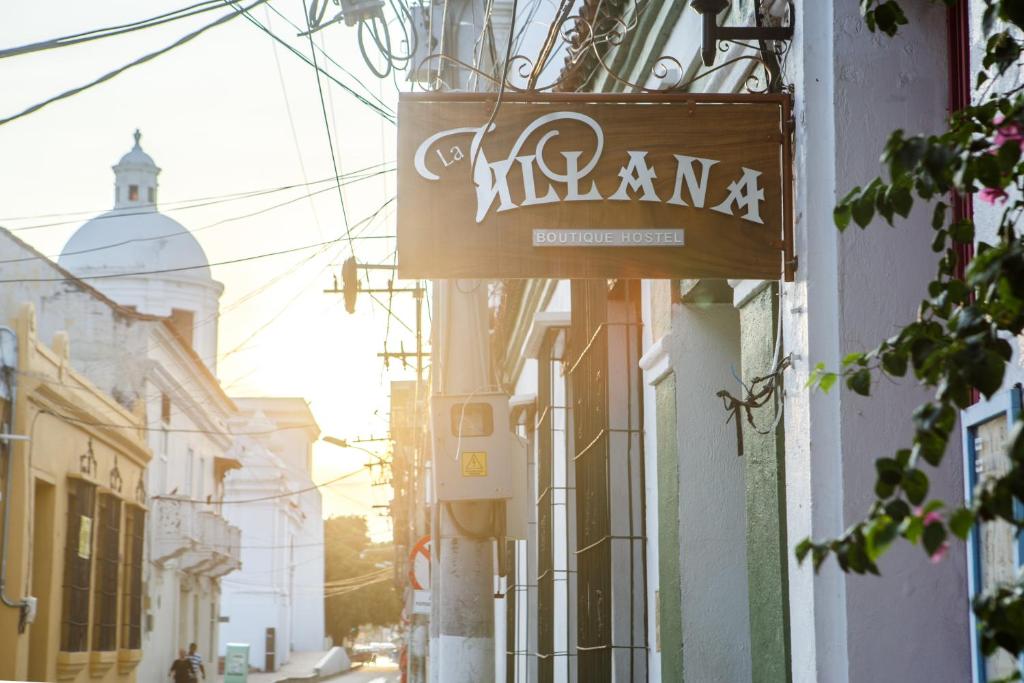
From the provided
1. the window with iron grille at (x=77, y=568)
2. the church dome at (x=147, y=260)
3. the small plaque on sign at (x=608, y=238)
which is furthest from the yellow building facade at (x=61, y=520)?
the church dome at (x=147, y=260)

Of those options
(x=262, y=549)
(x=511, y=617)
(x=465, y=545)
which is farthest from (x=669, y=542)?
(x=262, y=549)

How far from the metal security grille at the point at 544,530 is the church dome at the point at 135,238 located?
3919cm

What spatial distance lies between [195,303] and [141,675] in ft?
77.5

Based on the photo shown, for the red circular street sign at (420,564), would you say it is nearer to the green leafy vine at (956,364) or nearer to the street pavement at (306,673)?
the green leafy vine at (956,364)

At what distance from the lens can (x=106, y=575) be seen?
87.1ft

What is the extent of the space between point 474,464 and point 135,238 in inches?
1768

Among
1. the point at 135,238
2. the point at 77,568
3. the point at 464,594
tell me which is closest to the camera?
the point at 464,594

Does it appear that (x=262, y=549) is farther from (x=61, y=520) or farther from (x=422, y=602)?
(x=422, y=602)

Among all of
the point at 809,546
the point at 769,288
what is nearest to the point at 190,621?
the point at 769,288

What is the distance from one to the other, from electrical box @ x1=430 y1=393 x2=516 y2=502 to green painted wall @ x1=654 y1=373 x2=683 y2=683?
918 mm

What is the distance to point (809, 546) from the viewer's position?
7.77ft

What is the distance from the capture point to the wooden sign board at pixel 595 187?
4754mm

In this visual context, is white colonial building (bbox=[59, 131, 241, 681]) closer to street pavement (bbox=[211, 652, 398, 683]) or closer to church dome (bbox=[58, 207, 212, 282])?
church dome (bbox=[58, 207, 212, 282])

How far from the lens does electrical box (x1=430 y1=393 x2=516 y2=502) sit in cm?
739
